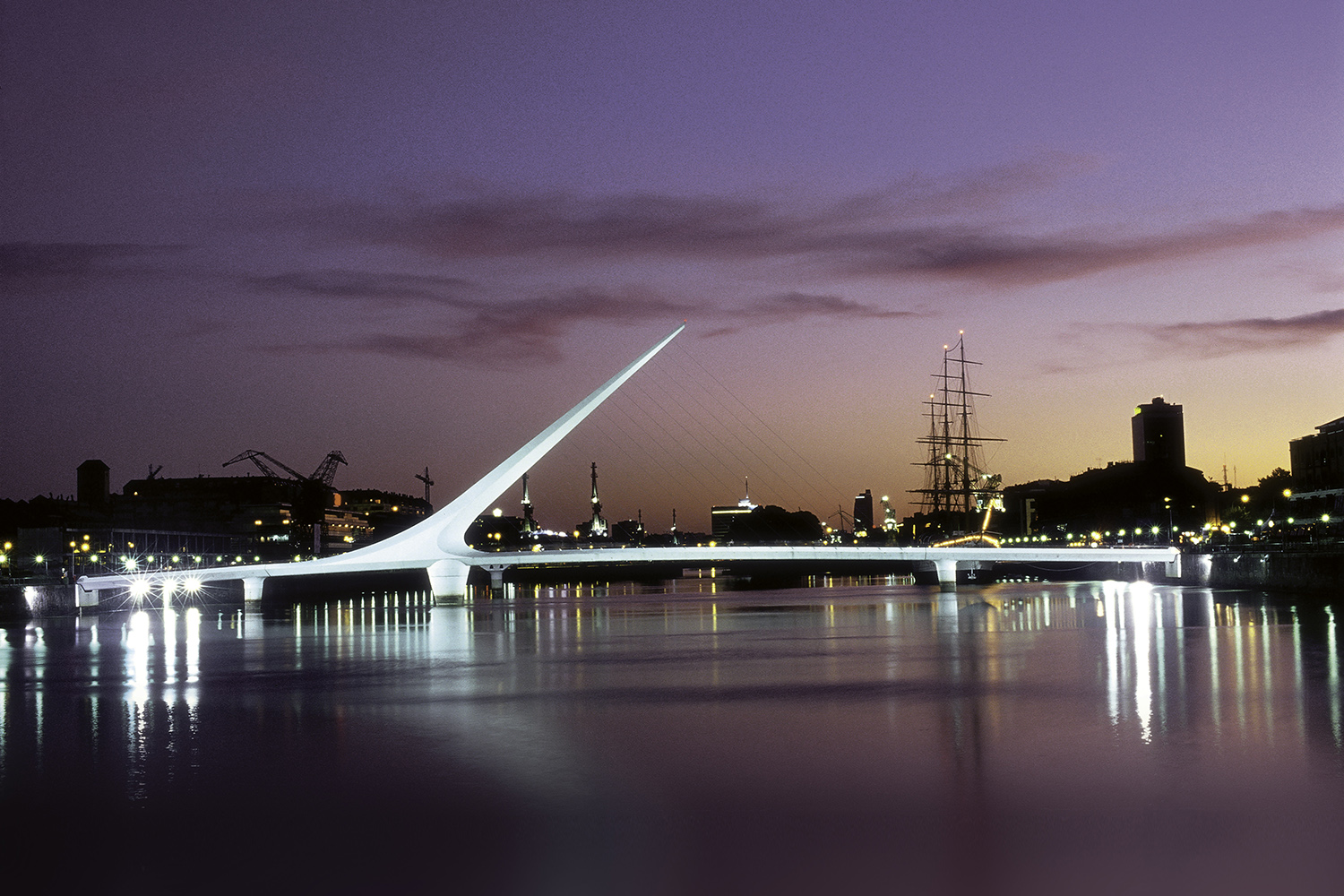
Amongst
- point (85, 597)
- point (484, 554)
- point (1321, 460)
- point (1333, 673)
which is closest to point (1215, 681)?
A: point (1333, 673)

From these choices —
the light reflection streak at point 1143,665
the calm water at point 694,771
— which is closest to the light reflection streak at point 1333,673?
the calm water at point 694,771

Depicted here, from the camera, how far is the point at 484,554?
5491 centimetres

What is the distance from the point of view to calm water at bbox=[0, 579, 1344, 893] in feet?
27.4

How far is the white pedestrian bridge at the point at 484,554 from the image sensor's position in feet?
169

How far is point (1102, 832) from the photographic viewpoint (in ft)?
29.7

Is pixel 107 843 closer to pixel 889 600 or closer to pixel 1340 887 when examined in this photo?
pixel 1340 887

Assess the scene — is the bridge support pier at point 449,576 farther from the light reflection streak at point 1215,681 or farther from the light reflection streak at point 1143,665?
the light reflection streak at point 1215,681

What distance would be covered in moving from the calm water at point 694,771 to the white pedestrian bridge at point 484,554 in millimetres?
25045

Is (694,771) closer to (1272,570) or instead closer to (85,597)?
(1272,570)

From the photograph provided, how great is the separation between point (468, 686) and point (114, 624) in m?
26.4

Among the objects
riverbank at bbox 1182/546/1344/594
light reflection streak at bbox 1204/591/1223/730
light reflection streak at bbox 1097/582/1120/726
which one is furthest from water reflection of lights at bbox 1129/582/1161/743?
riverbank at bbox 1182/546/1344/594

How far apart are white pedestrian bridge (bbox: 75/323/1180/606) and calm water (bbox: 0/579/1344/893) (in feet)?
82.2

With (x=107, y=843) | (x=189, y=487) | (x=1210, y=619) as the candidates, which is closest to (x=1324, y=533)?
(x=1210, y=619)

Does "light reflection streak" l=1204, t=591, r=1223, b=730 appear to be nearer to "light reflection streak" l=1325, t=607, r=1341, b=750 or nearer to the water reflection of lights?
the water reflection of lights
